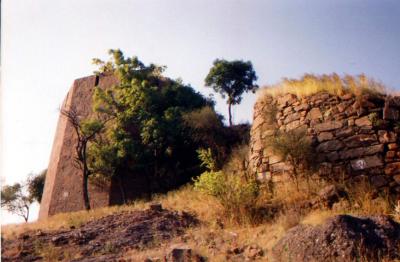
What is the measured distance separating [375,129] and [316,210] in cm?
258

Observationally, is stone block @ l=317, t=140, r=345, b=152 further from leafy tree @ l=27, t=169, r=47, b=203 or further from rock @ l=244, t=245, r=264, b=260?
leafy tree @ l=27, t=169, r=47, b=203

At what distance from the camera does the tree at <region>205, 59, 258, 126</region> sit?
1898 centimetres

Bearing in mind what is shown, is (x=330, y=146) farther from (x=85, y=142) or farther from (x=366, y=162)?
(x=85, y=142)

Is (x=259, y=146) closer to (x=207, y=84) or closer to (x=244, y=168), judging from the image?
(x=244, y=168)

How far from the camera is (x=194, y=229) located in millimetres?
8586

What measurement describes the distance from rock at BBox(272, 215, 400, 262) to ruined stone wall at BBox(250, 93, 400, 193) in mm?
2781

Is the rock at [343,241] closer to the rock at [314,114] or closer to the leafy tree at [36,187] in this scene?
the rock at [314,114]

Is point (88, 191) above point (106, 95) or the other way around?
the other way around

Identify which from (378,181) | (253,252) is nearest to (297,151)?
(378,181)

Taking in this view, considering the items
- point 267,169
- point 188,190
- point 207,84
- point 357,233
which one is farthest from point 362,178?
point 207,84

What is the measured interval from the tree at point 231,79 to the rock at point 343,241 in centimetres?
1273

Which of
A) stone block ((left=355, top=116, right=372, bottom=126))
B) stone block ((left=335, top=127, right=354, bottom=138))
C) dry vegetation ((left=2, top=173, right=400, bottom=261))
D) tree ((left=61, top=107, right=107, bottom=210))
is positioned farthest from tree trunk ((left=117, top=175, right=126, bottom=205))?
stone block ((left=355, top=116, right=372, bottom=126))

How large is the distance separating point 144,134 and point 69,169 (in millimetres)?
3143

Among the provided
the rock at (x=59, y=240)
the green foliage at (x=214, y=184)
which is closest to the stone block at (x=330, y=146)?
the green foliage at (x=214, y=184)
